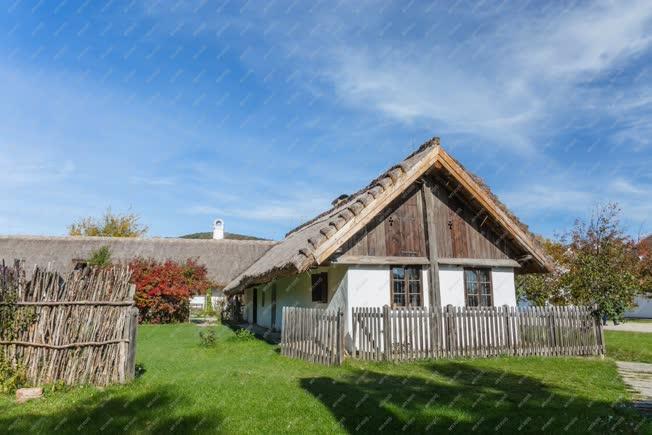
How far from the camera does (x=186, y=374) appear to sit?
30.1 feet

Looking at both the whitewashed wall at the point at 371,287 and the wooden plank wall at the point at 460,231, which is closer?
the whitewashed wall at the point at 371,287

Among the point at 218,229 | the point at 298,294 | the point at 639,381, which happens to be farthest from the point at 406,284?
the point at 218,229

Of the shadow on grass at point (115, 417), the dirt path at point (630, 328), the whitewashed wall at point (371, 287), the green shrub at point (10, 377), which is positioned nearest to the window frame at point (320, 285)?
the whitewashed wall at point (371, 287)

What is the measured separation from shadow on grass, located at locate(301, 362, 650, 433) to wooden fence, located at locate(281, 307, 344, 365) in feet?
4.35

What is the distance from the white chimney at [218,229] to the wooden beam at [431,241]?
33209 mm

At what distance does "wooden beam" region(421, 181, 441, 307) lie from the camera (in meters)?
13.3

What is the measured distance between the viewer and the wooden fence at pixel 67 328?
804 centimetres

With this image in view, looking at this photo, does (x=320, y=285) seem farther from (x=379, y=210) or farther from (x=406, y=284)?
(x=379, y=210)

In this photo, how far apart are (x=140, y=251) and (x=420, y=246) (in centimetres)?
2961

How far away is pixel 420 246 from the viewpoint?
1358 centimetres

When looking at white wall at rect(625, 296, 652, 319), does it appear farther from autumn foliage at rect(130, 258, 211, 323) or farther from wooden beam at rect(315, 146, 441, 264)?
autumn foliage at rect(130, 258, 211, 323)

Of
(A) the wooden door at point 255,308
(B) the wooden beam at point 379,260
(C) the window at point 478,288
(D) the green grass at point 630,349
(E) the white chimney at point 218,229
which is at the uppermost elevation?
(E) the white chimney at point 218,229

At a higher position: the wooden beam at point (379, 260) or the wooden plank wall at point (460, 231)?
the wooden plank wall at point (460, 231)

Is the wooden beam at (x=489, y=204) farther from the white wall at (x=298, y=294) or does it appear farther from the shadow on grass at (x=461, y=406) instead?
the shadow on grass at (x=461, y=406)
